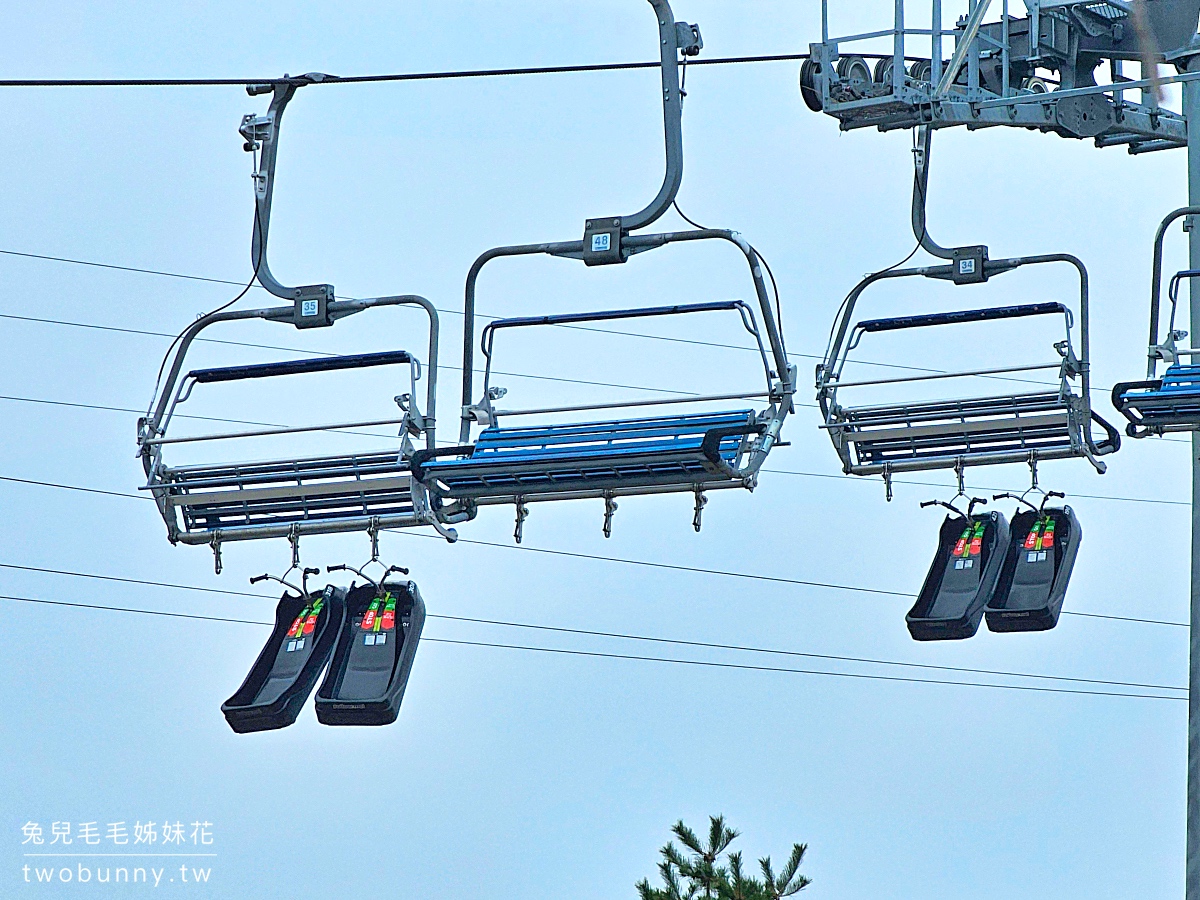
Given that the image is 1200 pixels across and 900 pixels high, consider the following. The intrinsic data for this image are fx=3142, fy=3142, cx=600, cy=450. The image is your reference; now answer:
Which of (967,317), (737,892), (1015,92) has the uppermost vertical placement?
(1015,92)

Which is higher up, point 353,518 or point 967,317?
point 967,317

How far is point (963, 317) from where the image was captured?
1340cm

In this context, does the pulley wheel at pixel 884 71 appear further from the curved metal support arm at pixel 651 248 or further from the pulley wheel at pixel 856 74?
the curved metal support arm at pixel 651 248

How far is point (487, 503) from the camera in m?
12.6

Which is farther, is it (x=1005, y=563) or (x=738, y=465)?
(x=1005, y=563)

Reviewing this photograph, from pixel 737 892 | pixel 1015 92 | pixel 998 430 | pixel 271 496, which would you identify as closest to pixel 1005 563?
pixel 998 430

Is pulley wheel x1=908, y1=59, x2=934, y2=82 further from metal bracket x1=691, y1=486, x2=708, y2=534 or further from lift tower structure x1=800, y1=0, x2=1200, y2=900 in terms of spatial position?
metal bracket x1=691, y1=486, x2=708, y2=534

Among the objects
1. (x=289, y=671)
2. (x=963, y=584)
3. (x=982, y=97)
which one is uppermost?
(x=982, y=97)

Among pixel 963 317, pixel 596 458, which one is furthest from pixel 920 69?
pixel 596 458

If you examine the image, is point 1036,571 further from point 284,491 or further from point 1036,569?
point 284,491

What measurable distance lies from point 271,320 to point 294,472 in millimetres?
657

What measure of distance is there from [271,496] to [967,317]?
3.05 meters

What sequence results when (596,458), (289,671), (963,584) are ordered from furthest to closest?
(963,584)
(289,671)
(596,458)

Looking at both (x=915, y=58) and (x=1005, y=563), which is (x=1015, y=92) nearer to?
(x=915, y=58)
